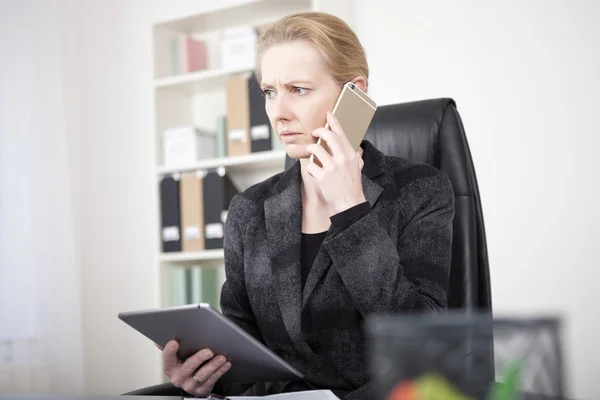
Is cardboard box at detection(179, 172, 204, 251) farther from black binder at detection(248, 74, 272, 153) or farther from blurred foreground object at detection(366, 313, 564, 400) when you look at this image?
blurred foreground object at detection(366, 313, 564, 400)

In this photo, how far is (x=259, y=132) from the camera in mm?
2902

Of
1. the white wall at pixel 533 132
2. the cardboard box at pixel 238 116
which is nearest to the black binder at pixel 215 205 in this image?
the cardboard box at pixel 238 116

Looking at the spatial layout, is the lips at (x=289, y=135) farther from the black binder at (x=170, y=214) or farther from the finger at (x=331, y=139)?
the black binder at (x=170, y=214)

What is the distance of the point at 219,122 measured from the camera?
122 inches

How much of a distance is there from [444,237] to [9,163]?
2239 millimetres

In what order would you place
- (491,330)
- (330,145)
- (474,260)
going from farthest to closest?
1. (474,260)
2. (330,145)
3. (491,330)

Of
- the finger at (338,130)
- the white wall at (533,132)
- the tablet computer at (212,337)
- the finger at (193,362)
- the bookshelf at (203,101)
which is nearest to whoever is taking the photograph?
the tablet computer at (212,337)

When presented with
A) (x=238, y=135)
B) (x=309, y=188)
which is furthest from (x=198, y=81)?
(x=309, y=188)

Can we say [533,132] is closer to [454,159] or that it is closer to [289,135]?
[454,159]

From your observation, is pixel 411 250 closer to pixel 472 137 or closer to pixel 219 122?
pixel 472 137

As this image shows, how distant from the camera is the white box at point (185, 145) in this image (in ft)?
10.1

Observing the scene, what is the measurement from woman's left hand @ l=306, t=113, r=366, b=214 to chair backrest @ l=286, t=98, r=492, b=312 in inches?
11.6

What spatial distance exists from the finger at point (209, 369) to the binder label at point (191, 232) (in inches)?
73.1

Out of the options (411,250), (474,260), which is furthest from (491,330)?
(474,260)
